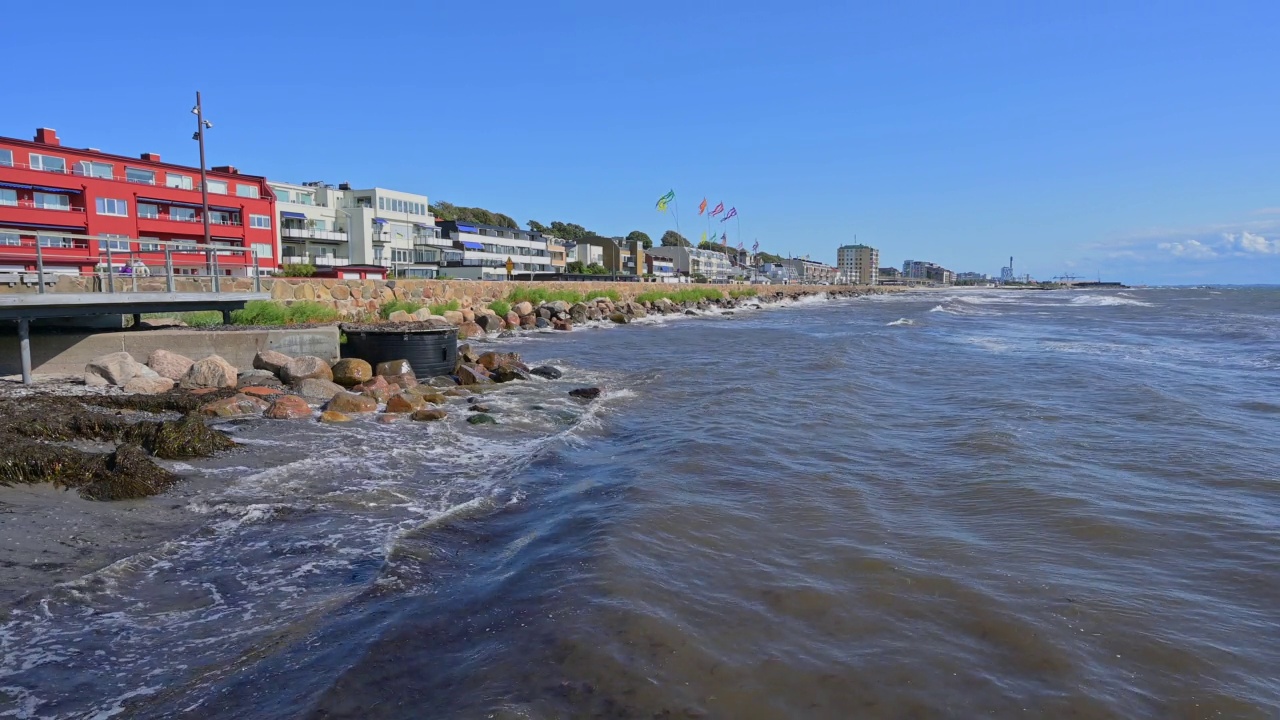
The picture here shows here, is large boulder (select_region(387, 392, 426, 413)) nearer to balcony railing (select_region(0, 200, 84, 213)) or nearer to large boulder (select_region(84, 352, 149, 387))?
large boulder (select_region(84, 352, 149, 387))

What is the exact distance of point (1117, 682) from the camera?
161 inches

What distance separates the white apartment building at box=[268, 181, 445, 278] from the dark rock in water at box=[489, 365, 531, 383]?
46.5m

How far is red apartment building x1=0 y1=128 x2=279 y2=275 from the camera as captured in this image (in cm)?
3731

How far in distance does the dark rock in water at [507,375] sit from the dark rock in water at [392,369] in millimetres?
1958

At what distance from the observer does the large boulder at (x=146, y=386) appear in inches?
460

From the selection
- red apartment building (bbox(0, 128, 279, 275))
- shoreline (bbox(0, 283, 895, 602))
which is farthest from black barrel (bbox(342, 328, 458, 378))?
red apartment building (bbox(0, 128, 279, 275))

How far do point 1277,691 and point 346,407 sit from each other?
11461 millimetres

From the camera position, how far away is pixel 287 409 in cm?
1128

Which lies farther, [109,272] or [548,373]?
[548,373]

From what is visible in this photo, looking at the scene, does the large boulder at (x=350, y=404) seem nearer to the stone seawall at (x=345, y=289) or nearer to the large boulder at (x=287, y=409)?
the large boulder at (x=287, y=409)

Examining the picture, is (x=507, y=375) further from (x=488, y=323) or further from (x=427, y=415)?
(x=488, y=323)

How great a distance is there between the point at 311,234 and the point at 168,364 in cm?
5407

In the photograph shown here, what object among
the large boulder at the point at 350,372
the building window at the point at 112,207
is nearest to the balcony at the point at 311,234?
the building window at the point at 112,207

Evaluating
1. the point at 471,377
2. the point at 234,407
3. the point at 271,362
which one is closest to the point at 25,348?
the point at 271,362
